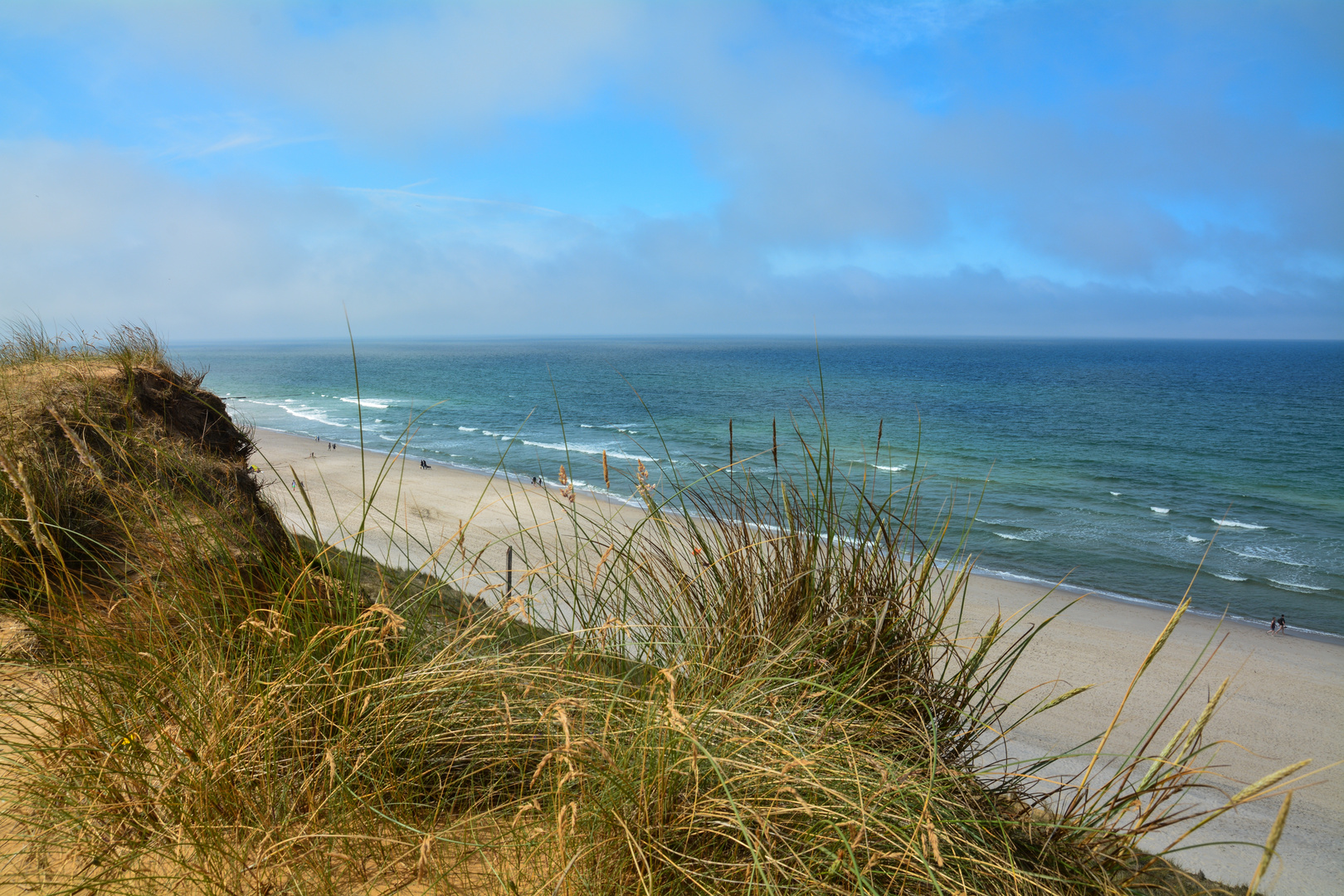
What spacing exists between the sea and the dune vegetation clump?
21.4 inches

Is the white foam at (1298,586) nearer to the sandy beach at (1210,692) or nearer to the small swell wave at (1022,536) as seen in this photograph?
the sandy beach at (1210,692)

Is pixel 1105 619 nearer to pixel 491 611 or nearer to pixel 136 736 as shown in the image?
pixel 491 611

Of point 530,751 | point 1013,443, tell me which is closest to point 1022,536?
point 1013,443

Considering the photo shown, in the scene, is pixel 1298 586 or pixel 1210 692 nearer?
pixel 1210 692

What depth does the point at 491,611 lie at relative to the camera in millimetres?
2424

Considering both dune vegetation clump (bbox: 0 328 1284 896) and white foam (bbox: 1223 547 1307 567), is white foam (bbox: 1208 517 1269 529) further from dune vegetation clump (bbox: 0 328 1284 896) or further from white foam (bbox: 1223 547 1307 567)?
dune vegetation clump (bbox: 0 328 1284 896)

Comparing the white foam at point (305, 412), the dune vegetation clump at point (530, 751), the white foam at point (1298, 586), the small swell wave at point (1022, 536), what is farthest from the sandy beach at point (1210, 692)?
the white foam at point (305, 412)

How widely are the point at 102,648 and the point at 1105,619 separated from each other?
15798mm

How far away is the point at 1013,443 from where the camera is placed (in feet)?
125

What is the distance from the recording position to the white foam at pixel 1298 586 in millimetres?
16484

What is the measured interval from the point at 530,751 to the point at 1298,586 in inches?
832

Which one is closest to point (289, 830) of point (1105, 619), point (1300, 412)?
point (1105, 619)

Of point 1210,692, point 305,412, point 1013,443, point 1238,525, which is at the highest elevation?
point 1210,692

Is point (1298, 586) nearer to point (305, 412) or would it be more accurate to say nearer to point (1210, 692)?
point (1210, 692)
